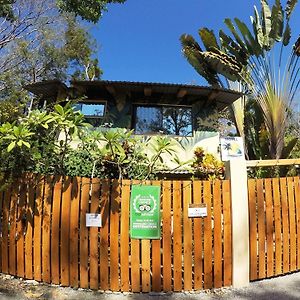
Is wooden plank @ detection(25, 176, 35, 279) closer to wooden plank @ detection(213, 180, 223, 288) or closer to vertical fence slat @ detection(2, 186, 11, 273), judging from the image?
vertical fence slat @ detection(2, 186, 11, 273)

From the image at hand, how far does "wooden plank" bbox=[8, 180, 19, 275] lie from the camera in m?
5.14

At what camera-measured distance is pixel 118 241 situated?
15.8 feet

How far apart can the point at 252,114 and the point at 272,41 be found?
3.68 m

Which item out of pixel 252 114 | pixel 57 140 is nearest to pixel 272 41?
pixel 252 114

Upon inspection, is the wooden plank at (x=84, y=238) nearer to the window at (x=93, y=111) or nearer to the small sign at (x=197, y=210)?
the small sign at (x=197, y=210)

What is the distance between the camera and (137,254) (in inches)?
189

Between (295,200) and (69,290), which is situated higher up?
(295,200)

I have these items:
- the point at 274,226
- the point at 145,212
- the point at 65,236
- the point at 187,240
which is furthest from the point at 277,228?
the point at 65,236

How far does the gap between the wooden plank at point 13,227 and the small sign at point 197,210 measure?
8.80ft

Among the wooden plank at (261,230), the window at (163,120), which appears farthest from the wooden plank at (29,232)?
the window at (163,120)

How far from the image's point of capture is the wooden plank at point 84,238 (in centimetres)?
482

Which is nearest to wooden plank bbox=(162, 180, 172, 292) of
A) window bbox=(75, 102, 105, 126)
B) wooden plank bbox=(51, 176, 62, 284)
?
wooden plank bbox=(51, 176, 62, 284)

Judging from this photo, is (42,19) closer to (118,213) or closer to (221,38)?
(221,38)

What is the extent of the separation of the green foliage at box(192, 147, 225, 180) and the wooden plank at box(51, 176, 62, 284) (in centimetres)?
482
